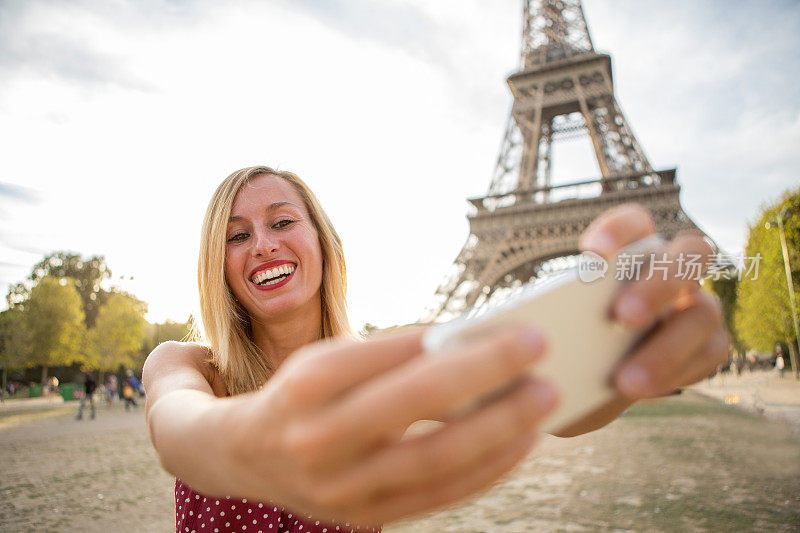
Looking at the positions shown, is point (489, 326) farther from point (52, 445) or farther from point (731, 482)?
point (52, 445)

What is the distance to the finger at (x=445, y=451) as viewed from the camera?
1.75ft

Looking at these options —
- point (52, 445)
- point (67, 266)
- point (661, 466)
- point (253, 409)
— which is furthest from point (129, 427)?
point (67, 266)

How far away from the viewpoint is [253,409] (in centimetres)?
58

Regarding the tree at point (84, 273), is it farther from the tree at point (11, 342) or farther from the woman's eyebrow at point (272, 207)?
the woman's eyebrow at point (272, 207)

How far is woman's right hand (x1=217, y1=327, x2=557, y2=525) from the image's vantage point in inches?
20.2

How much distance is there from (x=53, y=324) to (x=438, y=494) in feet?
130

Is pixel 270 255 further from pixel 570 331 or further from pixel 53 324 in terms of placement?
pixel 53 324

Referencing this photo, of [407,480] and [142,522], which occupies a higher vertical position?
[407,480]

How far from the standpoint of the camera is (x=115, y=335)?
35.2 meters

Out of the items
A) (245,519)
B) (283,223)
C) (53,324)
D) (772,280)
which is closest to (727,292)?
(772,280)

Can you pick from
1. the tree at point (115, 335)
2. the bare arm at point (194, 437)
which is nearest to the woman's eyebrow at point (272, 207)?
the bare arm at point (194, 437)

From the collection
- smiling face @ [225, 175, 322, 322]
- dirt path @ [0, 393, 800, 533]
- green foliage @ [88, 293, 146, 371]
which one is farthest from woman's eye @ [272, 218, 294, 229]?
green foliage @ [88, 293, 146, 371]

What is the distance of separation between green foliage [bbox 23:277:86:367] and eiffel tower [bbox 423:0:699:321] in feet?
87.3

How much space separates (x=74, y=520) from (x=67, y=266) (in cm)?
4838
